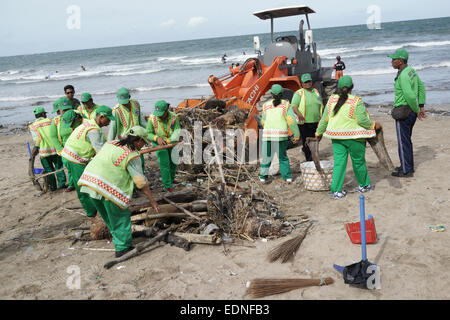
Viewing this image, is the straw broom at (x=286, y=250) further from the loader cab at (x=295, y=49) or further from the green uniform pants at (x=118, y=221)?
the loader cab at (x=295, y=49)

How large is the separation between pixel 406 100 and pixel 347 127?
1333mm

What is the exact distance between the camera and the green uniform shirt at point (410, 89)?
5.91m

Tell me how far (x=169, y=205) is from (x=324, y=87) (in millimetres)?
7382

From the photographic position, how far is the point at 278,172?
741cm

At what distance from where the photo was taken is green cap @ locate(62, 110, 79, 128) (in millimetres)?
5637

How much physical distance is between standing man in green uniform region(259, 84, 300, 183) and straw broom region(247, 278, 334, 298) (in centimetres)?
324

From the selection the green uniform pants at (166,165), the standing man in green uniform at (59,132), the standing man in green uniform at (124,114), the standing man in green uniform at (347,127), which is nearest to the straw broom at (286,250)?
the standing man in green uniform at (347,127)

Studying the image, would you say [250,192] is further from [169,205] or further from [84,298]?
[84,298]

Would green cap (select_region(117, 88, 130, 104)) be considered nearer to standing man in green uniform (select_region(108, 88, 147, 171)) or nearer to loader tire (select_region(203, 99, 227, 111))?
standing man in green uniform (select_region(108, 88, 147, 171))

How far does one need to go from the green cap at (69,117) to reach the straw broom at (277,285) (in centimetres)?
380

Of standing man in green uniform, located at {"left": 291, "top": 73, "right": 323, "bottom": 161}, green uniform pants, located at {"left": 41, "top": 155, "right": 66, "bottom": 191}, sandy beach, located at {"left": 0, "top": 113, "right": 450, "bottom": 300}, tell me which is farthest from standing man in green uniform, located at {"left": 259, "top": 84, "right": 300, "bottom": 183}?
green uniform pants, located at {"left": 41, "top": 155, "right": 66, "bottom": 191}

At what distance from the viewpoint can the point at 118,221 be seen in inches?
171

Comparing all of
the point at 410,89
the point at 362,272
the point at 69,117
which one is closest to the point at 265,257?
the point at 362,272

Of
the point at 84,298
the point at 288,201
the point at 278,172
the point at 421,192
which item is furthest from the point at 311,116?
the point at 84,298
